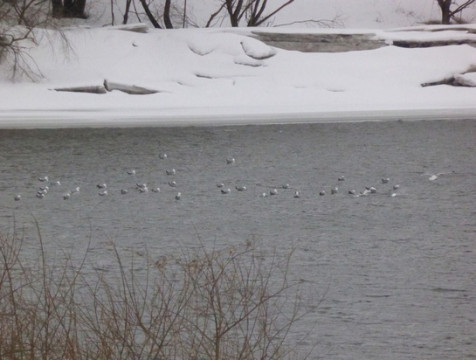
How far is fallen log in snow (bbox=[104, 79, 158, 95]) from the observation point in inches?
856

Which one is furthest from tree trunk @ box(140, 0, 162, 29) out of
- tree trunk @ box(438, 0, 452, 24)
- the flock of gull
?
the flock of gull

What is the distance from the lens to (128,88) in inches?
856

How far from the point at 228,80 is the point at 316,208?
12611 mm

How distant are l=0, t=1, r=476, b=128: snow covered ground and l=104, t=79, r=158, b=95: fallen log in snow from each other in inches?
4.2

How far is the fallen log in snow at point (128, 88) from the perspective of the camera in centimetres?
2173

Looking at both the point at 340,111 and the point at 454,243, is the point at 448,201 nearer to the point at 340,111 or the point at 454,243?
the point at 454,243

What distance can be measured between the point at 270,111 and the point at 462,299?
13380mm

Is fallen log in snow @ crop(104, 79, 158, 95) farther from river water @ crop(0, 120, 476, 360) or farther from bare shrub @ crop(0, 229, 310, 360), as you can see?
bare shrub @ crop(0, 229, 310, 360)

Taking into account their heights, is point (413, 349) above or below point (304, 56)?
below

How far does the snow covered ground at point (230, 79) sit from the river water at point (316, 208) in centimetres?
265

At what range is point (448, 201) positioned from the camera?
10781mm

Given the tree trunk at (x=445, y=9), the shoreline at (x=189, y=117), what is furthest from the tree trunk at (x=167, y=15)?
the tree trunk at (x=445, y=9)

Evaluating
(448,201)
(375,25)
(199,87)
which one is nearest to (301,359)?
(448,201)

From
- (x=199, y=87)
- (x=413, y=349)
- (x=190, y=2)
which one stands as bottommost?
(x=413, y=349)
